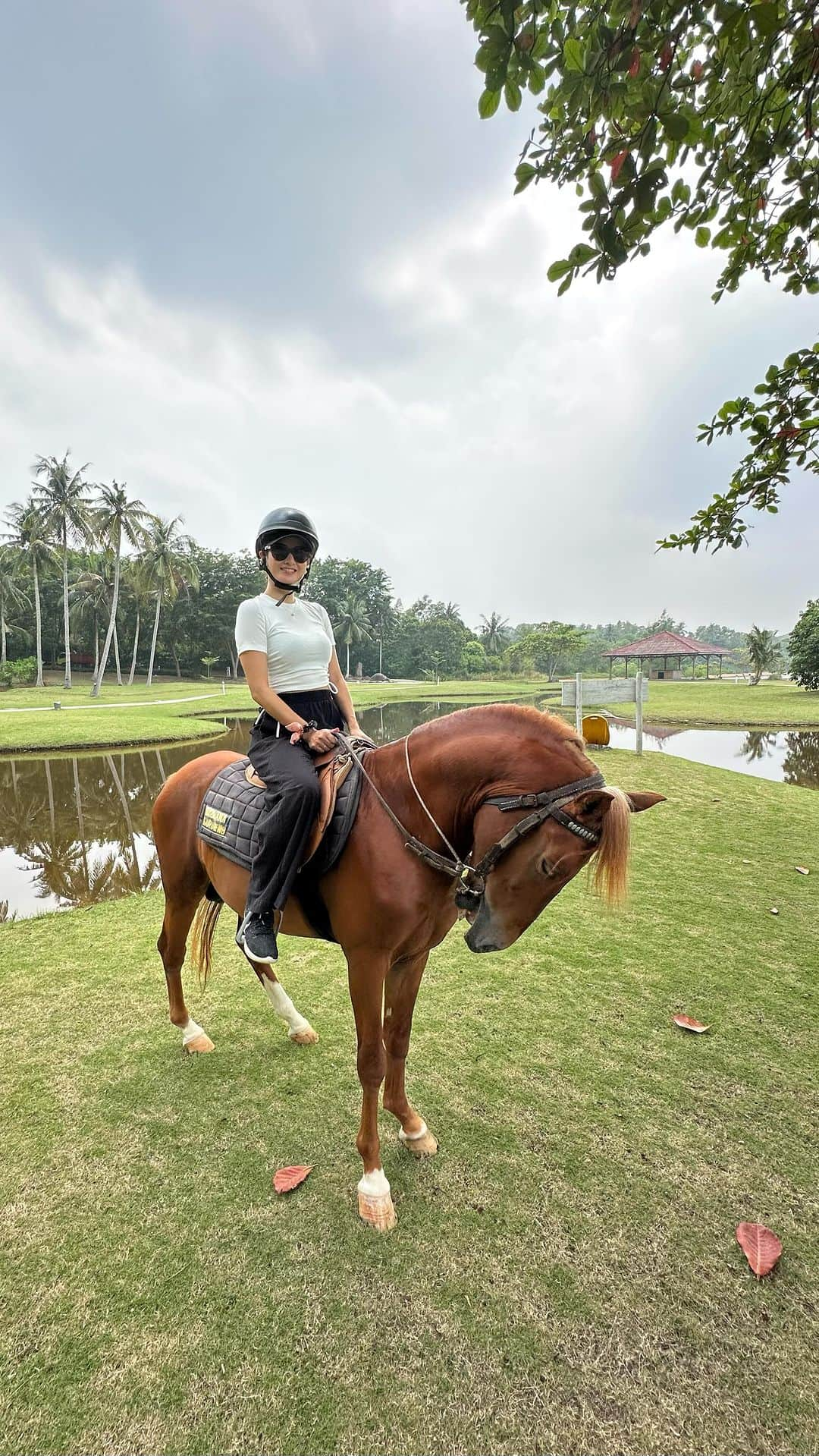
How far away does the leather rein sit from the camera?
1668 millimetres

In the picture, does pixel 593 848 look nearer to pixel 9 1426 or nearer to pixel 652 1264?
pixel 652 1264

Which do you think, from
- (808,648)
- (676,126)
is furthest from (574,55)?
(808,648)

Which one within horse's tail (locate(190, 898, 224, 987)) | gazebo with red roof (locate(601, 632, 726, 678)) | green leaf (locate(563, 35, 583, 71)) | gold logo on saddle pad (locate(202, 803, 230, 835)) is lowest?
horse's tail (locate(190, 898, 224, 987))

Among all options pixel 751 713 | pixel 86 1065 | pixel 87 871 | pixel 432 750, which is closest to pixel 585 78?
pixel 432 750

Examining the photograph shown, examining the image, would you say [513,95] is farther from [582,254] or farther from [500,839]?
[500,839]

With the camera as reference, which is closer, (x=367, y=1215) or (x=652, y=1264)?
(x=652, y=1264)

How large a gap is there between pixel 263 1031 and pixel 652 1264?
2.16m

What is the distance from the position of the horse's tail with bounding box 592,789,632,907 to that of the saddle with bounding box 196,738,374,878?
3.09 feet

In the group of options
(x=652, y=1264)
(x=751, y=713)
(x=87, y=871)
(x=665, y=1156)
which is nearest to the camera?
(x=652, y=1264)

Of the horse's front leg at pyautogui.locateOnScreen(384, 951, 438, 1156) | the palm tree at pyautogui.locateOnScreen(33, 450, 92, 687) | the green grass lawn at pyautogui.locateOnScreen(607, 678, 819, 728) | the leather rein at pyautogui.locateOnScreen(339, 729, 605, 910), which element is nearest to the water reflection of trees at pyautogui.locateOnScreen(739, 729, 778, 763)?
the green grass lawn at pyautogui.locateOnScreen(607, 678, 819, 728)

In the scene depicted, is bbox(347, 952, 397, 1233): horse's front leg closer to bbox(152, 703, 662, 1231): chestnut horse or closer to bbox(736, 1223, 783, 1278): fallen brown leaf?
bbox(152, 703, 662, 1231): chestnut horse

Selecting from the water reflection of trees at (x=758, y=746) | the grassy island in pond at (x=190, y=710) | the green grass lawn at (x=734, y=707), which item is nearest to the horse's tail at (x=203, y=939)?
the grassy island in pond at (x=190, y=710)

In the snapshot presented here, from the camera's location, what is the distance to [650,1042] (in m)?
3.01

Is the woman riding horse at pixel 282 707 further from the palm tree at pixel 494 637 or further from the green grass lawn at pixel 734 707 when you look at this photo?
the palm tree at pixel 494 637
